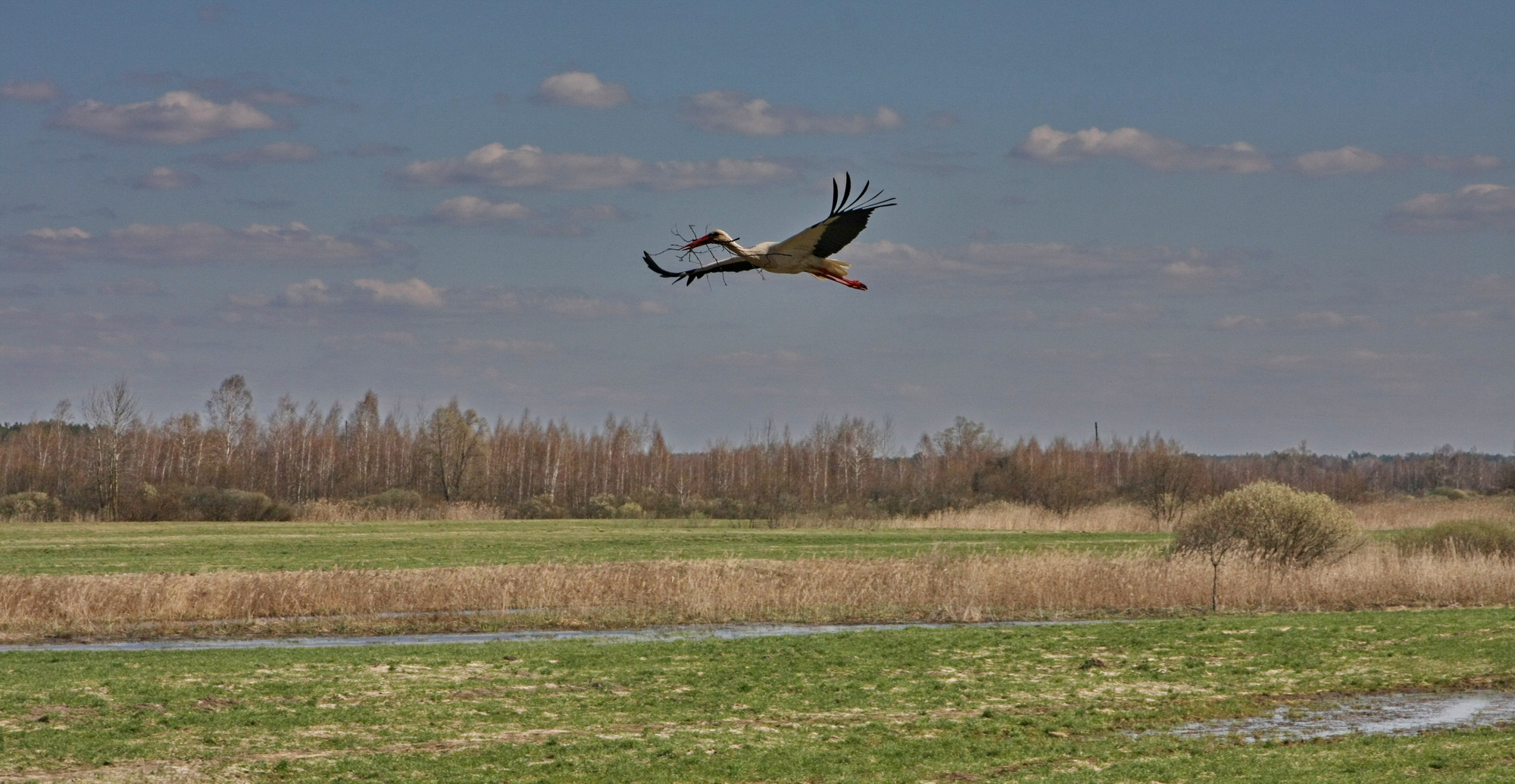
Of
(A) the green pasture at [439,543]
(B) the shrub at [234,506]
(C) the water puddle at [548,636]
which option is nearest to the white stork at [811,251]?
(C) the water puddle at [548,636]

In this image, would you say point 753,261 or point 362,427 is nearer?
point 753,261

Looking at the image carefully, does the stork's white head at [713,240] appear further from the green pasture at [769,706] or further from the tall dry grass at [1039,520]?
the tall dry grass at [1039,520]

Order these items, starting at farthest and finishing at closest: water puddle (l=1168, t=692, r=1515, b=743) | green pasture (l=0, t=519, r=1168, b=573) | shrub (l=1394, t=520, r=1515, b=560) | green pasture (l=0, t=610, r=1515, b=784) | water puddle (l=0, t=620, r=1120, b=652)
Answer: green pasture (l=0, t=519, r=1168, b=573) < shrub (l=1394, t=520, r=1515, b=560) < water puddle (l=0, t=620, r=1120, b=652) < water puddle (l=1168, t=692, r=1515, b=743) < green pasture (l=0, t=610, r=1515, b=784)

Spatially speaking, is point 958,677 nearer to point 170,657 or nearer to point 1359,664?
point 1359,664

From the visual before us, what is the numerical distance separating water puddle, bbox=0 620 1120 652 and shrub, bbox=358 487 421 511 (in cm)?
6227

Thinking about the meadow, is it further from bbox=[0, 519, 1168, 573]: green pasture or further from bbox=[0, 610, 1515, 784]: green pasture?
bbox=[0, 519, 1168, 573]: green pasture

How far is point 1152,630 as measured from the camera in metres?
29.2

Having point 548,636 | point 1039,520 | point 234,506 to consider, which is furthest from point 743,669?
point 234,506

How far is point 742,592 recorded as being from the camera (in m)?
37.2

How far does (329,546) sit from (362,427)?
78.3 metres

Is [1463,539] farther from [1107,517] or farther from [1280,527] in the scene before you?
[1107,517]

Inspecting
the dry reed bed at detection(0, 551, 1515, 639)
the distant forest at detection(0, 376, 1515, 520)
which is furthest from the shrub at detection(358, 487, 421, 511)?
the dry reed bed at detection(0, 551, 1515, 639)

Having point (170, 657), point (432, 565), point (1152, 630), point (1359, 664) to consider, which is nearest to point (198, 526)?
point (432, 565)

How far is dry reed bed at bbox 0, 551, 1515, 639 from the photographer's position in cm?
3475
